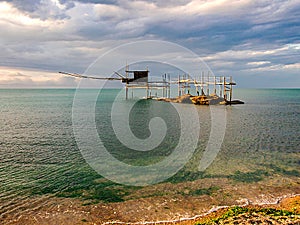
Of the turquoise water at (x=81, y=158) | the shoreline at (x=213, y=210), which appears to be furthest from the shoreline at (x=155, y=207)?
the turquoise water at (x=81, y=158)

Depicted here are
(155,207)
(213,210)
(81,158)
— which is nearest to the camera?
(213,210)

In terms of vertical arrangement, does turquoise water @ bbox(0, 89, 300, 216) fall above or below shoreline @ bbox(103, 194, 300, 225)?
above

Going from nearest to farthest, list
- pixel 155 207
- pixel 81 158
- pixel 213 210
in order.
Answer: pixel 213 210
pixel 155 207
pixel 81 158

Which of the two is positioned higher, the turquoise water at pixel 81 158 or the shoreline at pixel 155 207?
the turquoise water at pixel 81 158

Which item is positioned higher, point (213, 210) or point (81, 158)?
point (81, 158)

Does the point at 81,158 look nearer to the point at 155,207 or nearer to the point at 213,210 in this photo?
the point at 155,207

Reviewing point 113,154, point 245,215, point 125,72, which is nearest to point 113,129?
point 113,154

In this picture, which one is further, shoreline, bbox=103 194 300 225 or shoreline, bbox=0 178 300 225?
shoreline, bbox=0 178 300 225

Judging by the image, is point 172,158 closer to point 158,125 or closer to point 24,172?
point 24,172

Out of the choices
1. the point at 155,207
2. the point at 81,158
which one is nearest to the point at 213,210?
the point at 155,207

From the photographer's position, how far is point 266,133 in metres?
27.7

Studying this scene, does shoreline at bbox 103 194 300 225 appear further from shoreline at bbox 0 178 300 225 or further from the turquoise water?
the turquoise water

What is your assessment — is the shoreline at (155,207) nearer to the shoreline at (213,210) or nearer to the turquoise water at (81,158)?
the shoreline at (213,210)

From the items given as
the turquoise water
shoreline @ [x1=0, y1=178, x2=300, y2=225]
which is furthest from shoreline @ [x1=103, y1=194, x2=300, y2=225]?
the turquoise water
